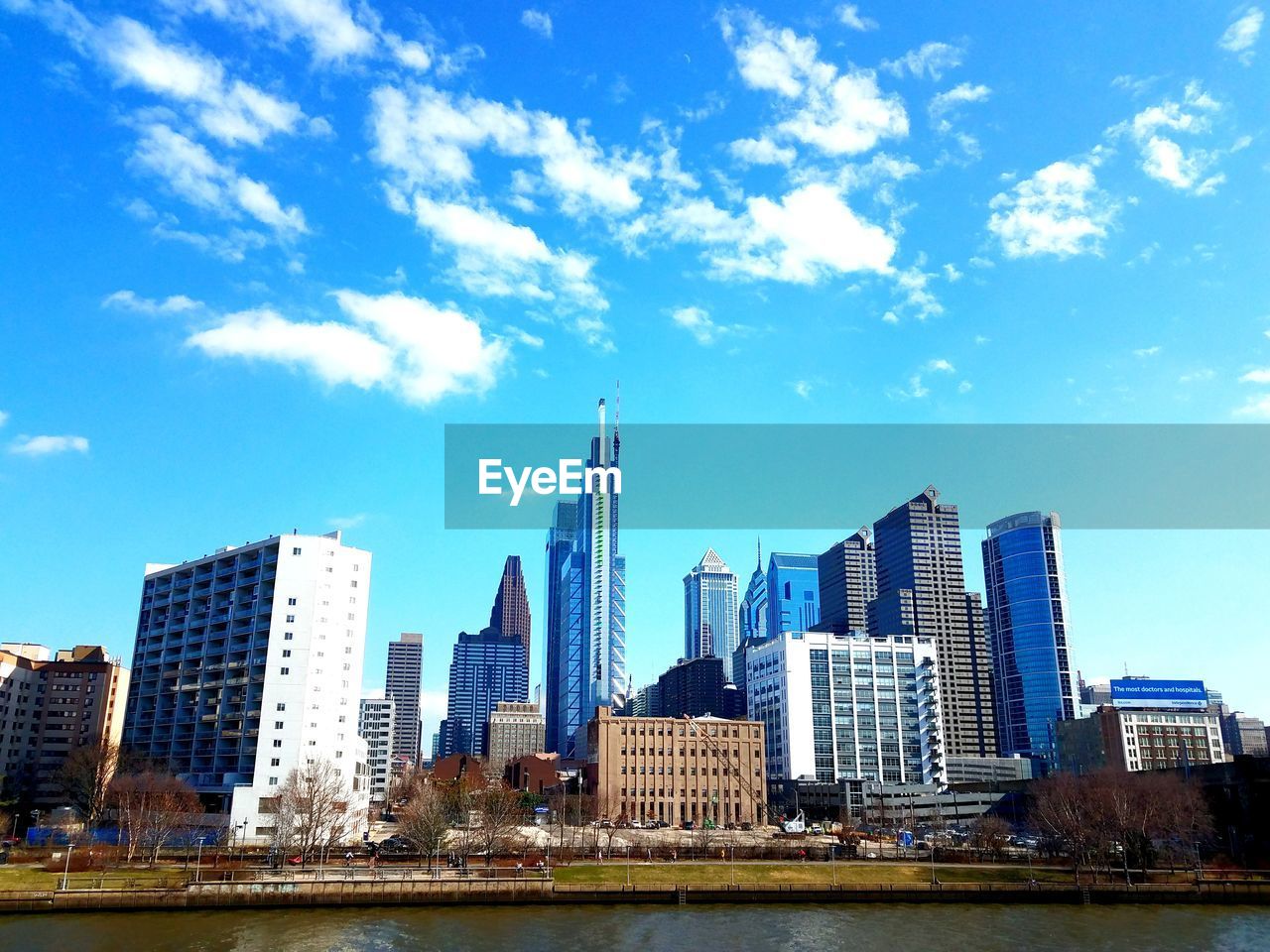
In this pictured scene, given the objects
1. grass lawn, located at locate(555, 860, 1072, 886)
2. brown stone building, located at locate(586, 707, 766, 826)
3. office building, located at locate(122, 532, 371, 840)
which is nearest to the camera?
grass lawn, located at locate(555, 860, 1072, 886)

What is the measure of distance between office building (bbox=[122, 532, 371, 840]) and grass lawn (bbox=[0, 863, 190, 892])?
119 feet

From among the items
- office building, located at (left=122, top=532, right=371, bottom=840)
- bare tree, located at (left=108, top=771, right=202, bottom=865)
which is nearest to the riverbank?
bare tree, located at (left=108, top=771, right=202, bottom=865)

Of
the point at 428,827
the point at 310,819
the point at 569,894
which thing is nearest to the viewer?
the point at 569,894

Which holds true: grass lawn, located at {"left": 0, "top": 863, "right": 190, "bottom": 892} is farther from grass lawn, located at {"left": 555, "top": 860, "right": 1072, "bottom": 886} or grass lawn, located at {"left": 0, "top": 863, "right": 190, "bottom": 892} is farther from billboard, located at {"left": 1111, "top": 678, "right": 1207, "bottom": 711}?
billboard, located at {"left": 1111, "top": 678, "right": 1207, "bottom": 711}

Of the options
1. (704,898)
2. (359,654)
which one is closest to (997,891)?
(704,898)

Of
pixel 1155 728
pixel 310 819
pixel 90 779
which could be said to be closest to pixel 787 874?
pixel 310 819

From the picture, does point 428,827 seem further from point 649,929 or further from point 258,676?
point 258,676

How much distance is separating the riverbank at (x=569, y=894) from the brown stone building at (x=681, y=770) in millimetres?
79759

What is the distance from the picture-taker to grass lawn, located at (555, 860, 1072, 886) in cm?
7475

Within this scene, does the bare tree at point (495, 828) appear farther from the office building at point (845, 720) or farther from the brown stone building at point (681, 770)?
the office building at point (845, 720)

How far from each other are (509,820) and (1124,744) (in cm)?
15231

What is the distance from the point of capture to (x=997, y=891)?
7219 cm

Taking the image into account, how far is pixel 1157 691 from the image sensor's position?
191 metres

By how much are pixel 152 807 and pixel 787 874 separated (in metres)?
58.9
